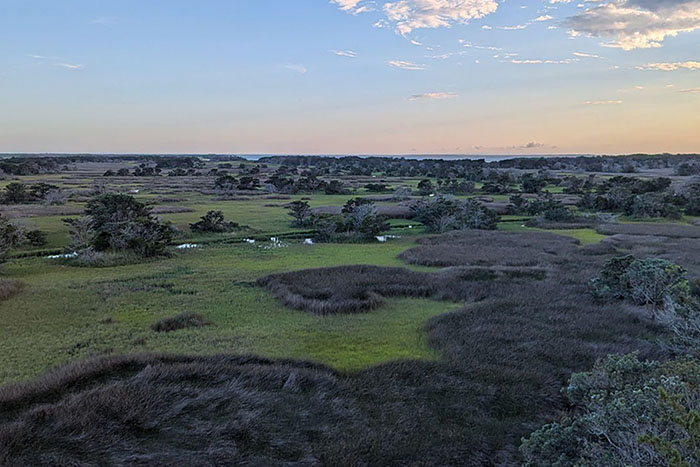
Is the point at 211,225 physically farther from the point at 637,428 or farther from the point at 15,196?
the point at 637,428

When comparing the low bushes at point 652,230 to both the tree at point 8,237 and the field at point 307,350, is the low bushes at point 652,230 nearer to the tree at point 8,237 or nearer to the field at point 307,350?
the field at point 307,350

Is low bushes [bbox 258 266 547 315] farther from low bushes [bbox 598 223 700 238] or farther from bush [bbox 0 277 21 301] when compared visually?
low bushes [bbox 598 223 700 238]

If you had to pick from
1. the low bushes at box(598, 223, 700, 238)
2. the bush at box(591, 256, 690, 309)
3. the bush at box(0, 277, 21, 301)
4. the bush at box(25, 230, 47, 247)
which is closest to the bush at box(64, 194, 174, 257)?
the bush at box(25, 230, 47, 247)

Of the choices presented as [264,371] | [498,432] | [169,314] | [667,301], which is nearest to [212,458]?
[264,371]

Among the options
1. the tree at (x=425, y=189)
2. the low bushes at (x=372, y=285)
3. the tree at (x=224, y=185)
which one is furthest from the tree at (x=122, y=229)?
the tree at (x=425, y=189)

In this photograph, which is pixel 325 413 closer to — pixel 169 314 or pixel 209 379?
pixel 209 379
